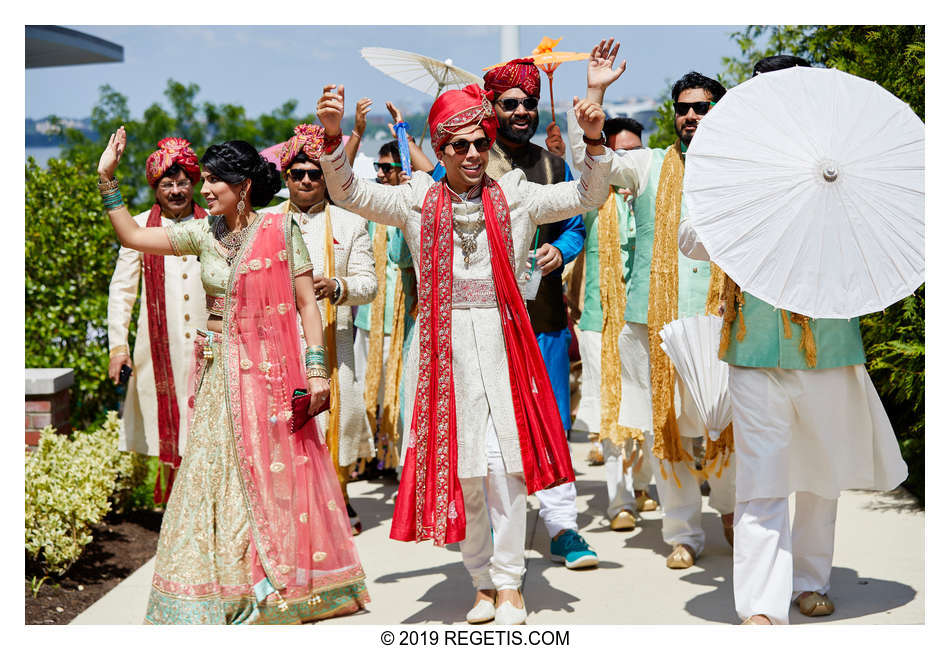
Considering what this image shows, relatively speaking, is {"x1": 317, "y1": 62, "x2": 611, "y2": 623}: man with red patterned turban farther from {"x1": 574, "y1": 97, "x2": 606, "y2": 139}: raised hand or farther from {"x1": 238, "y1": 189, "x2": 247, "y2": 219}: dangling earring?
{"x1": 238, "y1": 189, "x2": 247, "y2": 219}: dangling earring

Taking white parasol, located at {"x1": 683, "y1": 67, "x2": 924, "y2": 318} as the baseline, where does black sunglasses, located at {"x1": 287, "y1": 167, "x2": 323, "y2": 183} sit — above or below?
above

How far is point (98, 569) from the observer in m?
5.95

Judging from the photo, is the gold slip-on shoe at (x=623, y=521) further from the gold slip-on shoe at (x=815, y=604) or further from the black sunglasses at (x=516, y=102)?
the black sunglasses at (x=516, y=102)

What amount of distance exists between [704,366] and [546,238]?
1.09 metres

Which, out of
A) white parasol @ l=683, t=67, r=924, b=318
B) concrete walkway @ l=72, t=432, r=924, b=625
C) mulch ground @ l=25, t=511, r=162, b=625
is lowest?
mulch ground @ l=25, t=511, r=162, b=625

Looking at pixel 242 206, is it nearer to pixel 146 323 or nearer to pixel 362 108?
pixel 362 108

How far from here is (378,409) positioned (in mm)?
7762

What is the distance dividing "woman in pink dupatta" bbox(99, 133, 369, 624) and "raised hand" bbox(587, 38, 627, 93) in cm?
142

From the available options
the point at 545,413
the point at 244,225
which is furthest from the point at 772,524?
the point at 244,225

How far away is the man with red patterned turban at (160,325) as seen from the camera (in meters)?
6.59

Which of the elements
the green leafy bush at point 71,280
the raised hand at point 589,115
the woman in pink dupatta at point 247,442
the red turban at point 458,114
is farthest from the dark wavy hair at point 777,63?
the green leafy bush at point 71,280

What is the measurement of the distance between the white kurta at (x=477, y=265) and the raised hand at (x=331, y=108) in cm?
14

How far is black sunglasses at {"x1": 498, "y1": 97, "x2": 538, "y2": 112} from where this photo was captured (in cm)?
570

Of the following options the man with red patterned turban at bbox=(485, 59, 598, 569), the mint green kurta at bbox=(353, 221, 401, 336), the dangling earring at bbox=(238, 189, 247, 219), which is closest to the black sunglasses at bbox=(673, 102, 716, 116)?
the man with red patterned turban at bbox=(485, 59, 598, 569)
